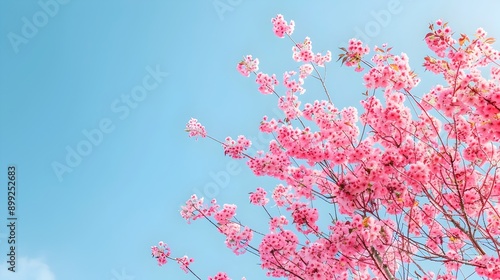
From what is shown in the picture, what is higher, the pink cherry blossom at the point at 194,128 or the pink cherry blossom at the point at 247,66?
the pink cherry blossom at the point at 247,66

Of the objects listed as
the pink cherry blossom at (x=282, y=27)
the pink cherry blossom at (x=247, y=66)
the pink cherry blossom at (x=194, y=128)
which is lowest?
the pink cherry blossom at (x=194, y=128)

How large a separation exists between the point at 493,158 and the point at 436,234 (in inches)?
69.6

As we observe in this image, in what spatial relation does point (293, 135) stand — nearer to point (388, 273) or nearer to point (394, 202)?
point (394, 202)

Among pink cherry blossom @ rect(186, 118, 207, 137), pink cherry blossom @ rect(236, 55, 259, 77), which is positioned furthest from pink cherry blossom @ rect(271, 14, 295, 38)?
pink cherry blossom @ rect(186, 118, 207, 137)

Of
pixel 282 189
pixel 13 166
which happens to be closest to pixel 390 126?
pixel 282 189

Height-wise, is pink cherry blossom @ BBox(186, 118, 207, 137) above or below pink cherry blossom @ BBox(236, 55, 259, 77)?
below

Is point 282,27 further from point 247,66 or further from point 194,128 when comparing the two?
point 194,128

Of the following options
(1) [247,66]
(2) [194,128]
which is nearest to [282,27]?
(1) [247,66]

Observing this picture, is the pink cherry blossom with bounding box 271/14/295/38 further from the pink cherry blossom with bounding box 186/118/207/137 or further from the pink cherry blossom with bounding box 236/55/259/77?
the pink cherry blossom with bounding box 186/118/207/137

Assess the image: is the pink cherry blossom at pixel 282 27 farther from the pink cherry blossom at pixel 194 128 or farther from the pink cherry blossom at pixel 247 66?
the pink cherry blossom at pixel 194 128

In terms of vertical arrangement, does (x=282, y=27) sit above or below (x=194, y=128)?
above

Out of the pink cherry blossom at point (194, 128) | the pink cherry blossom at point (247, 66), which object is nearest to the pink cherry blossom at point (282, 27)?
the pink cherry blossom at point (247, 66)

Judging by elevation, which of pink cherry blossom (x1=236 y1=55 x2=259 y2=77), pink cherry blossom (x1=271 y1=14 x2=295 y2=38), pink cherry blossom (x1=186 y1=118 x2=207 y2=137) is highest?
pink cherry blossom (x1=271 y1=14 x2=295 y2=38)

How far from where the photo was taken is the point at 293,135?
6.32 meters
